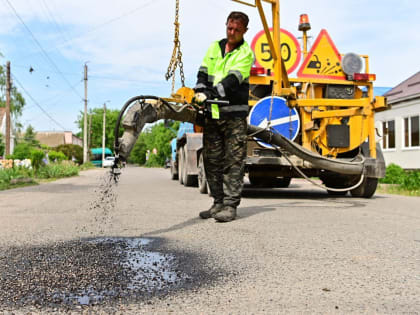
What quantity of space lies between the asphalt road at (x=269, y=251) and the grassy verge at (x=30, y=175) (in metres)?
6.19

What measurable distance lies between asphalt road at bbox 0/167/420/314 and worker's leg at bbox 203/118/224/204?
0.41 m

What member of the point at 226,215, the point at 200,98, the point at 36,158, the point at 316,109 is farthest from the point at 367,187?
the point at 36,158

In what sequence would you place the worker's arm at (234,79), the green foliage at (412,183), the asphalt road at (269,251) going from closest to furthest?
the asphalt road at (269,251), the worker's arm at (234,79), the green foliage at (412,183)

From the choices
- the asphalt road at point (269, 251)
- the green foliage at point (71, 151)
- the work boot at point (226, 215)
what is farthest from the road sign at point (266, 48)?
the green foliage at point (71, 151)

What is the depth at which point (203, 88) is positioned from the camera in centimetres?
454

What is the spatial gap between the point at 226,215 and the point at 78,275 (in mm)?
2284

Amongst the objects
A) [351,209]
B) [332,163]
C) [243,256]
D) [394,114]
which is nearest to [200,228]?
[243,256]

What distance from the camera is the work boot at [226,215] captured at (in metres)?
4.51

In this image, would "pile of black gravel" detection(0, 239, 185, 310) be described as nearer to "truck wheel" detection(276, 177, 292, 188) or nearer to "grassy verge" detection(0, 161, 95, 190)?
"grassy verge" detection(0, 161, 95, 190)

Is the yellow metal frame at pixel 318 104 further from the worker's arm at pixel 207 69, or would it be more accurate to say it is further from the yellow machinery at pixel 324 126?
the worker's arm at pixel 207 69

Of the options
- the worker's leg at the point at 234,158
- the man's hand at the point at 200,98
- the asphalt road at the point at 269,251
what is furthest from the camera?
the worker's leg at the point at 234,158

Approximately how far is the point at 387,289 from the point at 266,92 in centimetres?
604

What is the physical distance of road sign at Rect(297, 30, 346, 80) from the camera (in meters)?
8.08

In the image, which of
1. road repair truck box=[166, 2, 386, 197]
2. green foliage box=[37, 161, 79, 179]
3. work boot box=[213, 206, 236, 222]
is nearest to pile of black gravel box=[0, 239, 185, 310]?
work boot box=[213, 206, 236, 222]
